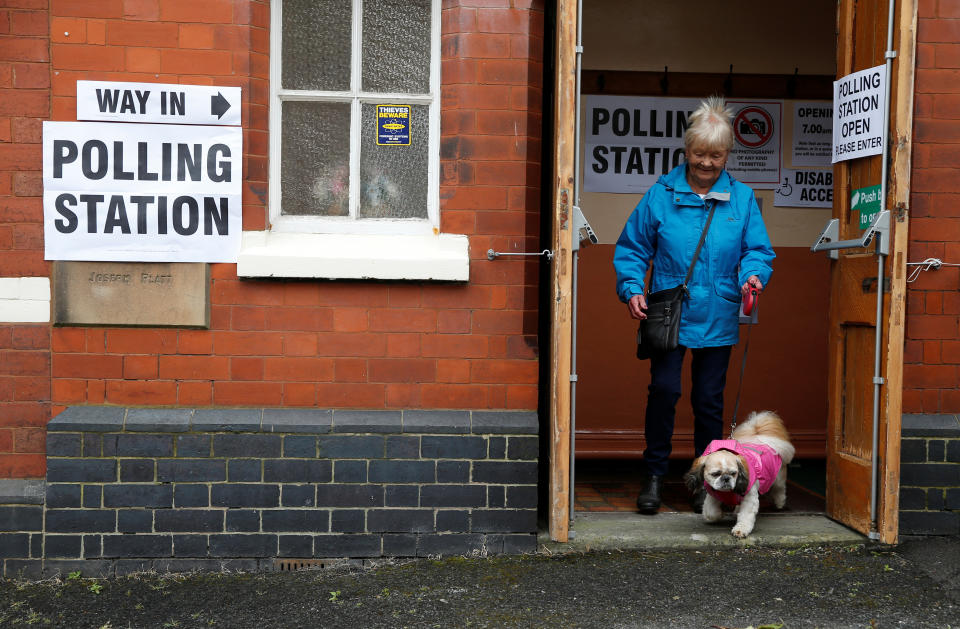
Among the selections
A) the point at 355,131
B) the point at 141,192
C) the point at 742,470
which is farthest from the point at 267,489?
the point at 742,470

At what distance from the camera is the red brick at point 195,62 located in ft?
14.8

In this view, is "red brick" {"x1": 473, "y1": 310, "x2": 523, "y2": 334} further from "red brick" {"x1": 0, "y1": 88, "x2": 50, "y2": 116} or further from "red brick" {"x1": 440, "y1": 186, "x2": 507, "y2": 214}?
"red brick" {"x1": 0, "y1": 88, "x2": 50, "y2": 116}

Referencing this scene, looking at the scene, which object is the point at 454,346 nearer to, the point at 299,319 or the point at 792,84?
the point at 299,319

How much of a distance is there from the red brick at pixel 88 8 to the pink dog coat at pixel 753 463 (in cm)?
371

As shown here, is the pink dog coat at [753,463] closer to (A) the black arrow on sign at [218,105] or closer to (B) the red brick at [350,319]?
(B) the red brick at [350,319]

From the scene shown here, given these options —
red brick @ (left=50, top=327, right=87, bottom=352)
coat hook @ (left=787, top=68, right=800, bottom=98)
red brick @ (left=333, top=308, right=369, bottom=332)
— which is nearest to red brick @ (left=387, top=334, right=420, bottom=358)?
red brick @ (left=333, top=308, right=369, bottom=332)

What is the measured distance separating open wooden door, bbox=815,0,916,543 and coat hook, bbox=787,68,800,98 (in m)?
1.35

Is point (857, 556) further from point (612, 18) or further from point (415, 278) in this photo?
point (612, 18)

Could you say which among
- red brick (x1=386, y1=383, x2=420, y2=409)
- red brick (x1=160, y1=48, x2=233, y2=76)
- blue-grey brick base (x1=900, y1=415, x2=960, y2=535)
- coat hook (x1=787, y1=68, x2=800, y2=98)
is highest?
coat hook (x1=787, y1=68, x2=800, y2=98)

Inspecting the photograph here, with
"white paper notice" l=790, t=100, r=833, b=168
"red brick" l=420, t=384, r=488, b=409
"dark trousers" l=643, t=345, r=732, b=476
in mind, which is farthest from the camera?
"white paper notice" l=790, t=100, r=833, b=168

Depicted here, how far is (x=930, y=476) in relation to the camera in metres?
4.88

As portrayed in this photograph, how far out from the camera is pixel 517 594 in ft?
13.5

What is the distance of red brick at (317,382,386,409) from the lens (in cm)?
463

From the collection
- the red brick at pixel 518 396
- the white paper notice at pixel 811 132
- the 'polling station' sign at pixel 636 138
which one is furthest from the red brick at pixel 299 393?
the white paper notice at pixel 811 132
